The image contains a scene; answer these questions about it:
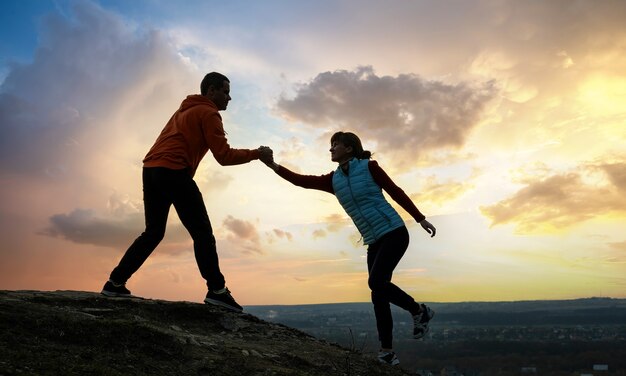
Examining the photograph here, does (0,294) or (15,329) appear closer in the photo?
(15,329)

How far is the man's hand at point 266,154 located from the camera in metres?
6.13

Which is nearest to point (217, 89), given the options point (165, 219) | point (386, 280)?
point (165, 219)

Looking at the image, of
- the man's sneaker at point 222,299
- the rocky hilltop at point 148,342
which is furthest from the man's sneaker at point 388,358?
the man's sneaker at point 222,299

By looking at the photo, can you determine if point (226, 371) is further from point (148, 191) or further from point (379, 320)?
point (148, 191)

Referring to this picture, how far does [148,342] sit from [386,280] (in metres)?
2.50

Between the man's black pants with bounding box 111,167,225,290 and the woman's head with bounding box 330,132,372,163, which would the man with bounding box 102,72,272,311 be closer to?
the man's black pants with bounding box 111,167,225,290

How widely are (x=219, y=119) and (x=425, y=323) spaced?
3296 millimetres

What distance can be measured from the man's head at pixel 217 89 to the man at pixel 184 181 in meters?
0.01

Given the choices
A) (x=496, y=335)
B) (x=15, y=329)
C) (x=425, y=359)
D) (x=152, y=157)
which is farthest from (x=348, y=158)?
(x=496, y=335)

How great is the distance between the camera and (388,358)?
5.40 metres

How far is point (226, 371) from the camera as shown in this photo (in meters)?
3.95

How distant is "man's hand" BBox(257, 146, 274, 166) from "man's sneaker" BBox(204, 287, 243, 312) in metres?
1.66

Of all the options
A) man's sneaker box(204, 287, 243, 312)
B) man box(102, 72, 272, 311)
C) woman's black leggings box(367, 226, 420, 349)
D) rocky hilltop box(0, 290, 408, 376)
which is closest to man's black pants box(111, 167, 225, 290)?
man box(102, 72, 272, 311)

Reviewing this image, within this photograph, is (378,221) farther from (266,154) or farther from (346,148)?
(266,154)
